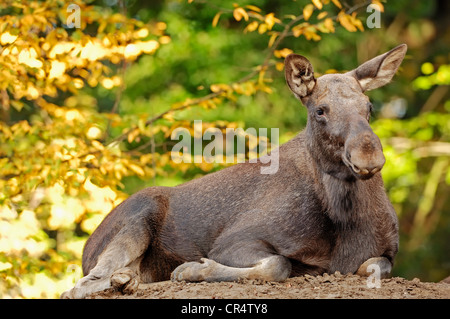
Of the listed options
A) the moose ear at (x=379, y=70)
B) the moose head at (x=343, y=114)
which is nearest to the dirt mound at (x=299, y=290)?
the moose head at (x=343, y=114)

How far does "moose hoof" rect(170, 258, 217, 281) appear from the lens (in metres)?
5.95

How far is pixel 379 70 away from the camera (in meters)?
6.49

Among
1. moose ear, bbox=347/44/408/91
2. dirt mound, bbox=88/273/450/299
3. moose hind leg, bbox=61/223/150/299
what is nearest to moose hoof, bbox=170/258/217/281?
dirt mound, bbox=88/273/450/299

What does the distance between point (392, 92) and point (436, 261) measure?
5130mm

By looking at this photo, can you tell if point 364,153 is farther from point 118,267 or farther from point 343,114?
point 118,267

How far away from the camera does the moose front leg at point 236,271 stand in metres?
5.86

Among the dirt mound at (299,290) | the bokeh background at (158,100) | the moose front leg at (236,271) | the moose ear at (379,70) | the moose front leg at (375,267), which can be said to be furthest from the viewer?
the bokeh background at (158,100)

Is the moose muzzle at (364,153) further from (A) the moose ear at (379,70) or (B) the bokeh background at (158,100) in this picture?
(A) the moose ear at (379,70)

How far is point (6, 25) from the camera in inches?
327

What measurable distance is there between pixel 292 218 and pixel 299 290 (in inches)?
37.7

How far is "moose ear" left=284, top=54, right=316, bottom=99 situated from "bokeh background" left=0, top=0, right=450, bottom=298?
72 cm

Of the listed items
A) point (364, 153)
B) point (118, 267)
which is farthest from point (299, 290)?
point (118, 267)
